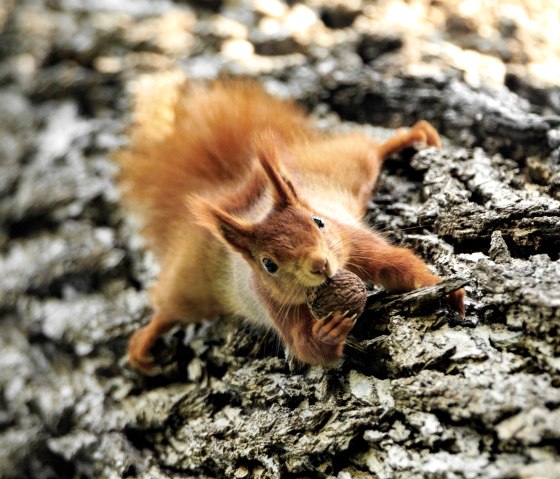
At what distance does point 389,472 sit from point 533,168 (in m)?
1.25

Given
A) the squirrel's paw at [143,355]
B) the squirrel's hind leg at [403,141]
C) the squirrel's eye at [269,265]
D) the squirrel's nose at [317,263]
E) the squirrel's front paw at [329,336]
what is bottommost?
the squirrel's paw at [143,355]

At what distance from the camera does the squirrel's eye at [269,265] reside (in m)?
1.81

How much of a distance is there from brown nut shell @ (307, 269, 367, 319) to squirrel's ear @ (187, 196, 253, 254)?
0.94 feet

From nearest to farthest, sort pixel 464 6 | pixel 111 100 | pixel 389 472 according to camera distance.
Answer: pixel 389 472, pixel 464 6, pixel 111 100

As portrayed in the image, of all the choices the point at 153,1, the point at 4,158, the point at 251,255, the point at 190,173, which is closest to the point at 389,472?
the point at 251,255

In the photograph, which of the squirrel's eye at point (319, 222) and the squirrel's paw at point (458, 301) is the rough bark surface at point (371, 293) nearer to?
the squirrel's paw at point (458, 301)

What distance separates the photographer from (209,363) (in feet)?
6.95

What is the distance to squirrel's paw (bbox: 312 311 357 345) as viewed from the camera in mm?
1651

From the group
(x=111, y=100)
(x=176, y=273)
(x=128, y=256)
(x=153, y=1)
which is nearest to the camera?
(x=176, y=273)

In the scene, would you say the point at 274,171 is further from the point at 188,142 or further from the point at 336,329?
the point at 188,142

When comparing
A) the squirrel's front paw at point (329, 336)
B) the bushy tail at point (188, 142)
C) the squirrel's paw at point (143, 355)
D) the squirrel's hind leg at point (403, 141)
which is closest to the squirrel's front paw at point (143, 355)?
the squirrel's paw at point (143, 355)

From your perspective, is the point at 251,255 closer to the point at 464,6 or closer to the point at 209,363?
the point at 209,363

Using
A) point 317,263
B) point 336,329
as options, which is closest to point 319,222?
point 317,263

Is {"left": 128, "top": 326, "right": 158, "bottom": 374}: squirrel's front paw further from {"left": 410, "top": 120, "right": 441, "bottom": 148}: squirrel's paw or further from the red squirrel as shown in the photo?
{"left": 410, "top": 120, "right": 441, "bottom": 148}: squirrel's paw
